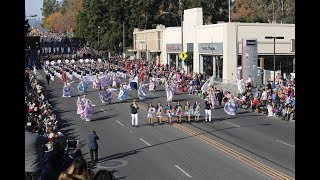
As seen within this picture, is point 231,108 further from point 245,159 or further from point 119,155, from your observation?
point 119,155

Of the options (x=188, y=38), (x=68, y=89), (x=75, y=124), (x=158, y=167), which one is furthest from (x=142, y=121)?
(x=188, y=38)

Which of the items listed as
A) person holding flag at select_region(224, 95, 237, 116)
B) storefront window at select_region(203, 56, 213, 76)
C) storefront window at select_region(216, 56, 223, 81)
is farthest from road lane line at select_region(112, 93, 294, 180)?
storefront window at select_region(203, 56, 213, 76)

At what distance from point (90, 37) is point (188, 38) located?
5352 centimetres

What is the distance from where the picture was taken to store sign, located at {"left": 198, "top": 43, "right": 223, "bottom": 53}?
4788cm

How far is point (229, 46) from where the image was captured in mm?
46406

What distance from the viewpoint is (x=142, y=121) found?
26516 mm

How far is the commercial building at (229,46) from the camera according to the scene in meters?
46.5

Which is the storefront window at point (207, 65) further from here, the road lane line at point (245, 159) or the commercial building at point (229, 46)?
the road lane line at point (245, 159)

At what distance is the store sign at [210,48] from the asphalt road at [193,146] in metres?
18.3

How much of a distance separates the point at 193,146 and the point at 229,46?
2811 centimetres

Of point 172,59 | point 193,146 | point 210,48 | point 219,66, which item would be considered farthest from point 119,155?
point 172,59

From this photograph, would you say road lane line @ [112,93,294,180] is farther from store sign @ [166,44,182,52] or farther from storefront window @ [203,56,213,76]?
store sign @ [166,44,182,52]

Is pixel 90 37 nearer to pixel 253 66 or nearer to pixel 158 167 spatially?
pixel 253 66
